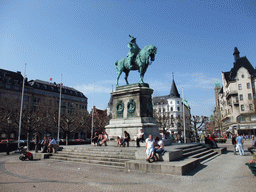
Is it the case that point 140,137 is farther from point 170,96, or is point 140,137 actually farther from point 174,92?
point 174,92

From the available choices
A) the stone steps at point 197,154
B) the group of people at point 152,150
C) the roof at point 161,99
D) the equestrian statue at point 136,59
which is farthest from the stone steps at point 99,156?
the roof at point 161,99

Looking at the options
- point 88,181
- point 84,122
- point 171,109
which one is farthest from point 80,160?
point 171,109

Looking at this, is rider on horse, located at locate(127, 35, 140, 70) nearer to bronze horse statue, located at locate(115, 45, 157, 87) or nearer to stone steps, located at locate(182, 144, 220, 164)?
bronze horse statue, located at locate(115, 45, 157, 87)

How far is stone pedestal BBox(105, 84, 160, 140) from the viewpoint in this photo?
649 inches

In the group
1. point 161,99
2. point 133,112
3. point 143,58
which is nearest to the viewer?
point 133,112

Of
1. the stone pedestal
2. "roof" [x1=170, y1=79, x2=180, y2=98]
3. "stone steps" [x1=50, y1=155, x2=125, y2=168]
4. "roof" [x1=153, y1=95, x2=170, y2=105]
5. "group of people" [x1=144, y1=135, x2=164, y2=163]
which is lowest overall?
"stone steps" [x1=50, y1=155, x2=125, y2=168]

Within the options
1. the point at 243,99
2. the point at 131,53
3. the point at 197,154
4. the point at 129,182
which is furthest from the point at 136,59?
the point at 243,99

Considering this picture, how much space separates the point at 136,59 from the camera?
61.0 feet

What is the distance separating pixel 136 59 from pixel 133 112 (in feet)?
17.2

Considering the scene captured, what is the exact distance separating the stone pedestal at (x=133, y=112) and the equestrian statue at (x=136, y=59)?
1.33 metres

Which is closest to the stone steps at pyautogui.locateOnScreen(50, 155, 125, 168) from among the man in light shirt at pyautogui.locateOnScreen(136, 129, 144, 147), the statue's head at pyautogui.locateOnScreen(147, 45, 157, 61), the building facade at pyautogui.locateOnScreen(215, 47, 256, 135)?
the man in light shirt at pyautogui.locateOnScreen(136, 129, 144, 147)

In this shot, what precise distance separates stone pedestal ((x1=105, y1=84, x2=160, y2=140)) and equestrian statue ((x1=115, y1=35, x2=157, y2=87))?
1.33 m

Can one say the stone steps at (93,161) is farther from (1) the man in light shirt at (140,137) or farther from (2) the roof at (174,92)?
(2) the roof at (174,92)

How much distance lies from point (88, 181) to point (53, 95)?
7693cm
